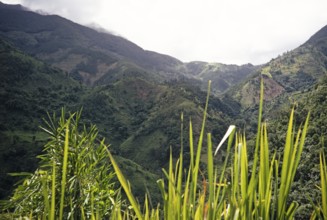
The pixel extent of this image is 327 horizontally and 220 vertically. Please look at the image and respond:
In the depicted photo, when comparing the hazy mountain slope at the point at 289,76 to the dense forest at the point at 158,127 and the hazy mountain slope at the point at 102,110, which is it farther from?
the hazy mountain slope at the point at 102,110

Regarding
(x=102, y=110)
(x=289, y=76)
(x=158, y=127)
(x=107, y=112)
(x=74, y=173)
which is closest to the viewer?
(x=74, y=173)

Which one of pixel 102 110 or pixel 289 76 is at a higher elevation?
pixel 289 76

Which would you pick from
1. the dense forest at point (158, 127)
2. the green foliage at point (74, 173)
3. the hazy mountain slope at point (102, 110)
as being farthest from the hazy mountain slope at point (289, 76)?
the green foliage at point (74, 173)

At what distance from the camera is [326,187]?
997 mm

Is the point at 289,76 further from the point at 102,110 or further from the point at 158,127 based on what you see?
the point at 102,110

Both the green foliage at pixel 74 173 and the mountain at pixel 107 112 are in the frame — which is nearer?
the green foliage at pixel 74 173

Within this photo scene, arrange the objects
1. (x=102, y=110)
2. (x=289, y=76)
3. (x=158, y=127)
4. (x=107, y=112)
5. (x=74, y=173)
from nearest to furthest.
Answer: (x=74, y=173), (x=158, y=127), (x=102, y=110), (x=107, y=112), (x=289, y=76)

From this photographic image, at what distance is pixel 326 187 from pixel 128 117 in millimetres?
135962

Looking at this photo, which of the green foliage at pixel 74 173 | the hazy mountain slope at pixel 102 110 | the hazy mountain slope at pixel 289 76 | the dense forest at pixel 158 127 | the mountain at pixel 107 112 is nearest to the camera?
the dense forest at pixel 158 127

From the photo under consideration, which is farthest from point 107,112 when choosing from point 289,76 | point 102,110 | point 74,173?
point 74,173

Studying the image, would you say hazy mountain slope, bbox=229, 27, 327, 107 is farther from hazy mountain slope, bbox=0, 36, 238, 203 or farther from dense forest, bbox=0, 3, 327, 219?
hazy mountain slope, bbox=0, 36, 238, 203

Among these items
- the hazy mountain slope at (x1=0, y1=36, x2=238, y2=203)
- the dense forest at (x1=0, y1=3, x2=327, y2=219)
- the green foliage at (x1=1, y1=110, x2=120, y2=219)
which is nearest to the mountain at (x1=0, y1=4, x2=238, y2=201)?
the hazy mountain slope at (x1=0, y1=36, x2=238, y2=203)

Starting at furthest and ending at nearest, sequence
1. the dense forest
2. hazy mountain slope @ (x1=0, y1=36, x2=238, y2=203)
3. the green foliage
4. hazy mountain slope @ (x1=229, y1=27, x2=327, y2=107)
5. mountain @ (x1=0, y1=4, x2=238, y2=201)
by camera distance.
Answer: hazy mountain slope @ (x1=229, y1=27, x2=327, y2=107) → hazy mountain slope @ (x1=0, y1=36, x2=238, y2=203) → mountain @ (x1=0, y1=4, x2=238, y2=201) → the green foliage → the dense forest

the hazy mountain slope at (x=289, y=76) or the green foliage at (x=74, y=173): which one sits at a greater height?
the hazy mountain slope at (x=289, y=76)
